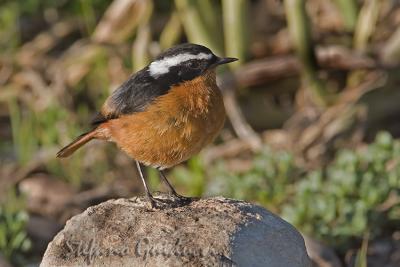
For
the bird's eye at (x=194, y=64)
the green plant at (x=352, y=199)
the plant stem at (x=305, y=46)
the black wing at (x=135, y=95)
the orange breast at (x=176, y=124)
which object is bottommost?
the green plant at (x=352, y=199)

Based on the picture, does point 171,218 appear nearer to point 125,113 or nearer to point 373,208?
point 125,113

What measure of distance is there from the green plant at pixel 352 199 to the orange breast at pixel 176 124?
1.38 meters

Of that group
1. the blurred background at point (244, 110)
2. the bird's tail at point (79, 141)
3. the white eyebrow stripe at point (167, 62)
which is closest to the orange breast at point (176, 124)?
the white eyebrow stripe at point (167, 62)

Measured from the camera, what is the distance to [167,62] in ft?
18.4

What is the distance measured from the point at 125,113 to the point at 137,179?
297cm

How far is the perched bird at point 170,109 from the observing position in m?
5.42

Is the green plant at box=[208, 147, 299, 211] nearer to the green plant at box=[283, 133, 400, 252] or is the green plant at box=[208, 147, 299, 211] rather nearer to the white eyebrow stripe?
the green plant at box=[283, 133, 400, 252]

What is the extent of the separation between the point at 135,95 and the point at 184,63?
37 centimetres

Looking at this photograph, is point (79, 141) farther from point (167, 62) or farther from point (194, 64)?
point (194, 64)

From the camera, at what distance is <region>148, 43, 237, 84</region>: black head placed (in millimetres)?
5566

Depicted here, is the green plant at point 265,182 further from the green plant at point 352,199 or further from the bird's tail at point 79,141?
the bird's tail at point 79,141

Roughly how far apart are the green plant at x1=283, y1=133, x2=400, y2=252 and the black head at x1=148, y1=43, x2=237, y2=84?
5.00 ft

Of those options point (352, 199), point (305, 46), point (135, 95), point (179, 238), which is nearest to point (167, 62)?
point (135, 95)

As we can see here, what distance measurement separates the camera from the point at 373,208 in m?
6.56
